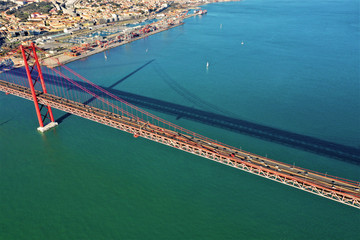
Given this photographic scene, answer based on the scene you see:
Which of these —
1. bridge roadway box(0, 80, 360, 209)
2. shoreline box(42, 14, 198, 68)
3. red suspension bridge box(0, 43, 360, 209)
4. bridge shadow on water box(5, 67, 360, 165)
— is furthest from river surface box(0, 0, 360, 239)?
shoreline box(42, 14, 198, 68)

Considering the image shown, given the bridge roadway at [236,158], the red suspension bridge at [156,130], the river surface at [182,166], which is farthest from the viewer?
the river surface at [182,166]

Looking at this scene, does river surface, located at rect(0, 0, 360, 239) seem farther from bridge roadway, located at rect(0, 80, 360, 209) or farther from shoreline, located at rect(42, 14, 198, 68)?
shoreline, located at rect(42, 14, 198, 68)

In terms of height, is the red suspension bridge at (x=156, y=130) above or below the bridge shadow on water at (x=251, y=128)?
above

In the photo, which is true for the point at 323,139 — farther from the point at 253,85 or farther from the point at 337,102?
the point at 253,85

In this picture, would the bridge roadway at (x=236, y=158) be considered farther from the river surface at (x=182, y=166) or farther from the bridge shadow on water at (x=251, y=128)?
the bridge shadow on water at (x=251, y=128)

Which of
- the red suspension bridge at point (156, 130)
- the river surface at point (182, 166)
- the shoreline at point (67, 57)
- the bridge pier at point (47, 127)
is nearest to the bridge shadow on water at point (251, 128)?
the river surface at point (182, 166)

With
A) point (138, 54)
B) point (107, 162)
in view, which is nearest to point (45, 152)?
point (107, 162)

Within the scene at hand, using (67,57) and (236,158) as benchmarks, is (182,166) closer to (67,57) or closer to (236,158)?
(236,158)
